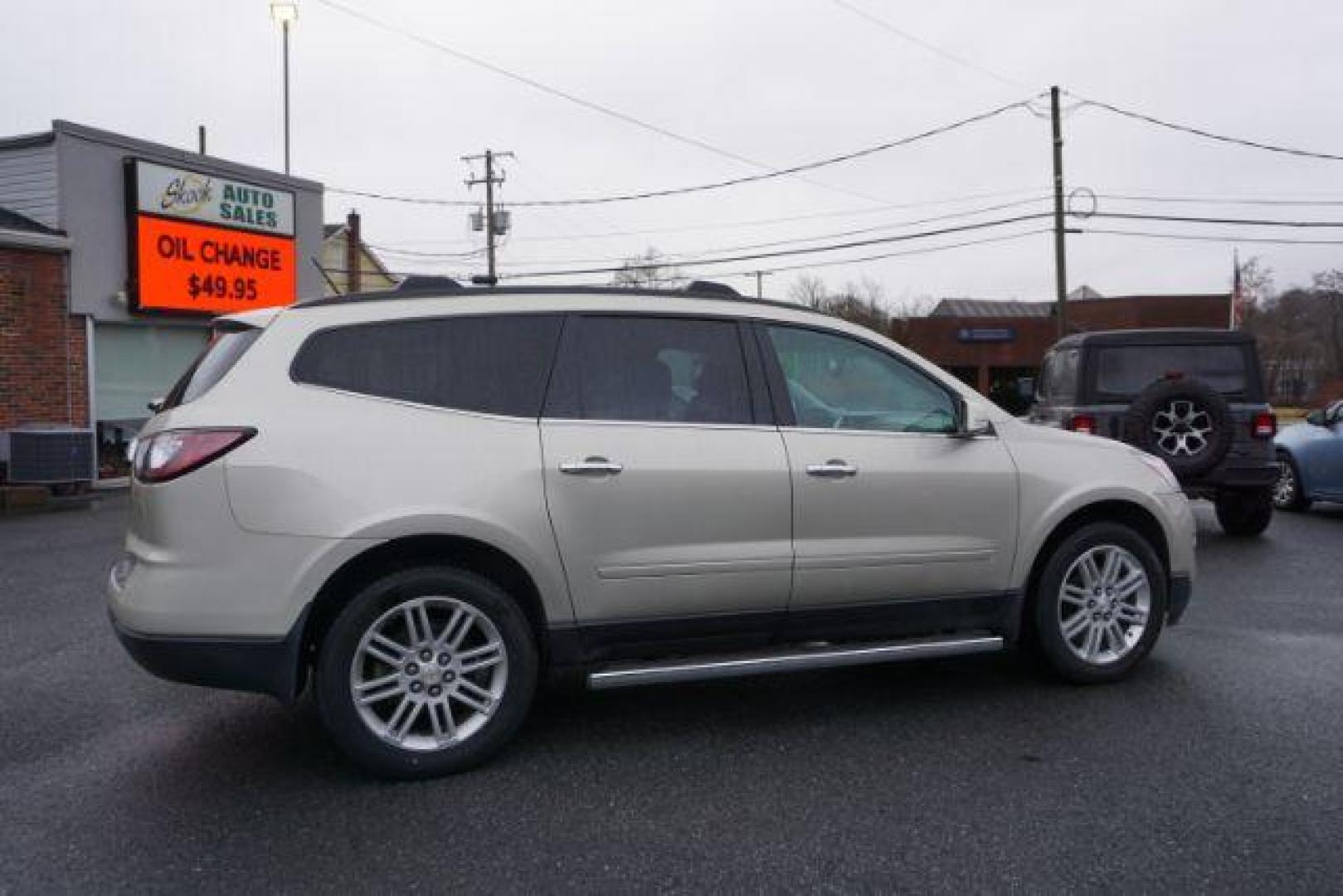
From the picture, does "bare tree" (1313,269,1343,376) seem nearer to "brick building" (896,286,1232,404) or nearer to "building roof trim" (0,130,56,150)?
"brick building" (896,286,1232,404)

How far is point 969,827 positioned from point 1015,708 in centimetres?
129

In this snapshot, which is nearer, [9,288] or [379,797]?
[379,797]

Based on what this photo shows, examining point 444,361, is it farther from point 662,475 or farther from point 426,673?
point 426,673

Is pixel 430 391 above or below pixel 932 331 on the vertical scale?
below

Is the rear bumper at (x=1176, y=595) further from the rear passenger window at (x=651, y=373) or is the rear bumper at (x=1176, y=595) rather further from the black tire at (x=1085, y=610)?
the rear passenger window at (x=651, y=373)

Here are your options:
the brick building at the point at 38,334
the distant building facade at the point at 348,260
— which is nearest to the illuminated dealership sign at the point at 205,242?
the brick building at the point at 38,334

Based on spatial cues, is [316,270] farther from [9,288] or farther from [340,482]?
[340,482]

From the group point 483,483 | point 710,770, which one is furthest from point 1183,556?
point 483,483

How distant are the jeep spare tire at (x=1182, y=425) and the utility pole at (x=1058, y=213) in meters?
18.4

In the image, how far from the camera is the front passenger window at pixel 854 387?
4.40 metres

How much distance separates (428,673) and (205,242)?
52.1 feet

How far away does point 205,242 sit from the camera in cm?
1738

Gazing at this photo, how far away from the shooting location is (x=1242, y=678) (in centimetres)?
487

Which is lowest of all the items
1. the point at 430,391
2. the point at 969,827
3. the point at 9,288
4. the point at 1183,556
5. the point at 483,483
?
the point at 969,827
